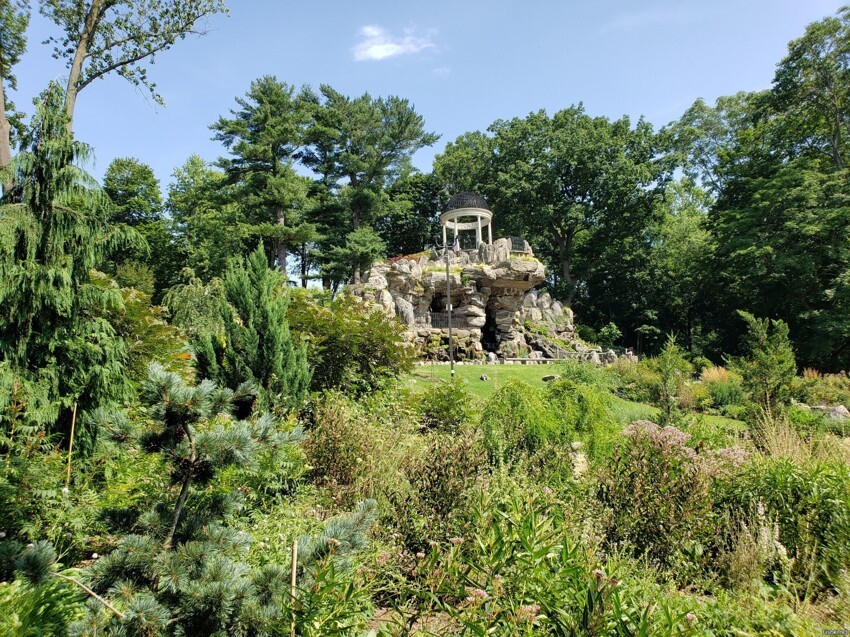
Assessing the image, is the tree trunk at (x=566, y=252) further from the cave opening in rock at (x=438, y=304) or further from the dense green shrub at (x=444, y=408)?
the dense green shrub at (x=444, y=408)

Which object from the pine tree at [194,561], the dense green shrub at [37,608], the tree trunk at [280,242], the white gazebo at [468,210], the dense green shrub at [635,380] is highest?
the white gazebo at [468,210]

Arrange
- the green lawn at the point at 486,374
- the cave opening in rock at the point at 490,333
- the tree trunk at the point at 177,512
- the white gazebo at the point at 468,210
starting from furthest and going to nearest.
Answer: the white gazebo at the point at 468,210 → the cave opening in rock at the point at 490,333 → the green lawn at the point at 486,374 → the tree trunk at the point at 177,512

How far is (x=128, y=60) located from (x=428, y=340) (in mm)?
14395

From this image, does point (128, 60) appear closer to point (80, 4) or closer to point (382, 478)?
point (80, 4)

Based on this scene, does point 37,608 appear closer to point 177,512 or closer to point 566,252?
point 177,512

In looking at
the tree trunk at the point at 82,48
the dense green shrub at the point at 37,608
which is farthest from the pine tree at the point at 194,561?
the tree trunk at the point at 82,48

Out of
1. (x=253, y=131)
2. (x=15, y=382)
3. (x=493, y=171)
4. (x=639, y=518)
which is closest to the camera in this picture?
(x=639, y=518)

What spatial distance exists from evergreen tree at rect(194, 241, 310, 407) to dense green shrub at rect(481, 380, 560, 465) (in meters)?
2.49

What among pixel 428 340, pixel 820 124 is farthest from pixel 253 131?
pixel 820 124

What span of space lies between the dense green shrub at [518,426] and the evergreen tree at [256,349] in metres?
2.49

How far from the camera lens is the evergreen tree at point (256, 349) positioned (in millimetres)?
5738

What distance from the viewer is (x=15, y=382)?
392 centimetres

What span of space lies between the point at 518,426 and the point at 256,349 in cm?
332

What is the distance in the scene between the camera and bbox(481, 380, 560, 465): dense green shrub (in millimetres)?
5075
